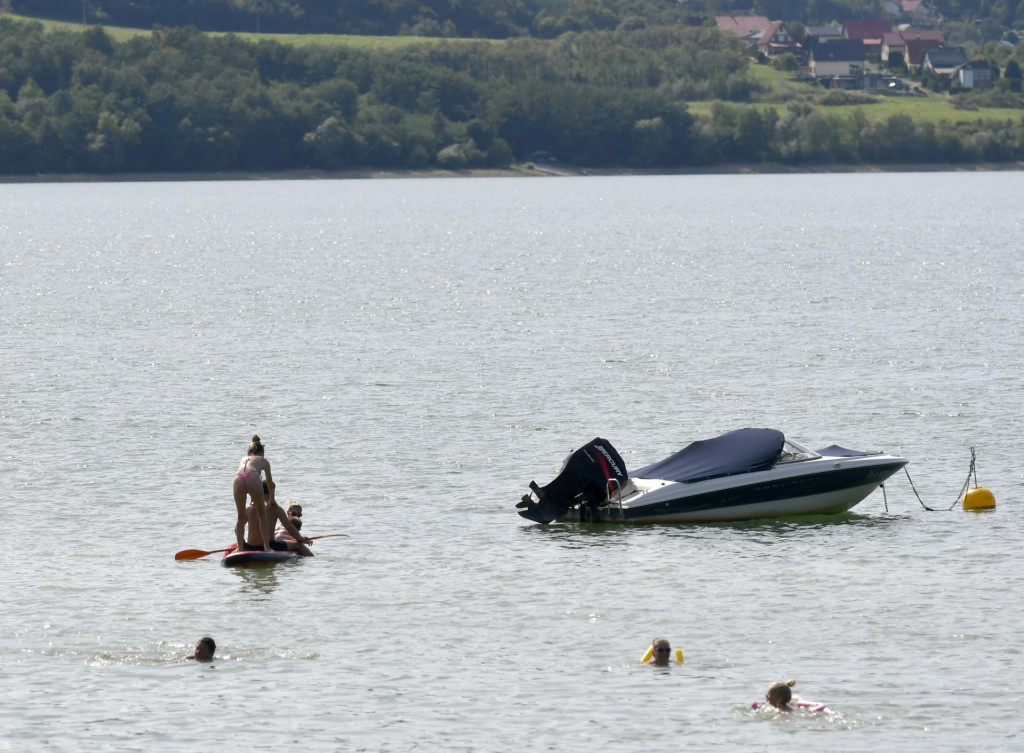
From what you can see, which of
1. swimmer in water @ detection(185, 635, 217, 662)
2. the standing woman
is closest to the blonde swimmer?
swimmer in water @ detection(185, 635, 217, 662)

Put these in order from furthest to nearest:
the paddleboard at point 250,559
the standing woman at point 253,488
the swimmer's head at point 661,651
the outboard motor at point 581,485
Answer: the outboard motor at point 581,485
the paddleboard at point 250,559
the standing woman at point 253,488
the swimmer's head at point 661,651

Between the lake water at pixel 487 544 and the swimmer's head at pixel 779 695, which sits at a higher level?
the swimmer's head at pixel 779 695

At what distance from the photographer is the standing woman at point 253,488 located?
33.8m

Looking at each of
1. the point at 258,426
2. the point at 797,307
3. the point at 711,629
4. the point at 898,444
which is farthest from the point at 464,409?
the point at 797,307

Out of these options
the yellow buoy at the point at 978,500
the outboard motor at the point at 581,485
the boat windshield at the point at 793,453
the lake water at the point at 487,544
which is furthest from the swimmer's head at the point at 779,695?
the yellow buoy at the point at 978,500

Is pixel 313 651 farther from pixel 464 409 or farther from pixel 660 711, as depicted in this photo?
pixel 464 409

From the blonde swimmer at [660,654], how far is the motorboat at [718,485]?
11082 millimetres

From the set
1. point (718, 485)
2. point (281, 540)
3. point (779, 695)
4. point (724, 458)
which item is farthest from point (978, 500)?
point (779, 695)

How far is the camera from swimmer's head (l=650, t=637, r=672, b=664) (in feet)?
87.1

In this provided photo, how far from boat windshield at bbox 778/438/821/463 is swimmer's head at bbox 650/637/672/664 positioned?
12841 millimetres

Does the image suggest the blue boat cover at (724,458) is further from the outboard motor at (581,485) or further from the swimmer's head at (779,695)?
the swimmer's head at (779,695)

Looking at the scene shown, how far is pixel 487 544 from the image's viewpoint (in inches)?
1432

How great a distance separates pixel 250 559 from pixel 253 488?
149 cm

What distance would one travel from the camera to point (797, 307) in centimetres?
9488
